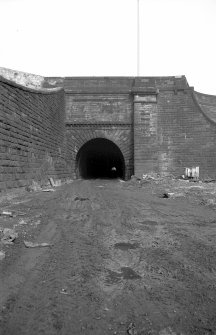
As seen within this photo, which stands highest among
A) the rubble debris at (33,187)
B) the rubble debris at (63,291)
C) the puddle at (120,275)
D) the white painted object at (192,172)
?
the white painted object at (192,172)

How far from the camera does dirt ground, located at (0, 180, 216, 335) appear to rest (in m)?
2.04

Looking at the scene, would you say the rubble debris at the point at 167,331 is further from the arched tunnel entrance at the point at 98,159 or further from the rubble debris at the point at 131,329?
the arched tunnel entrance at the point at 98,159

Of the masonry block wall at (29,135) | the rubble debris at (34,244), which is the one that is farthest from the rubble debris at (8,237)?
the masonry block wall at (29,135)

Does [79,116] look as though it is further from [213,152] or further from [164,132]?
[213,152]

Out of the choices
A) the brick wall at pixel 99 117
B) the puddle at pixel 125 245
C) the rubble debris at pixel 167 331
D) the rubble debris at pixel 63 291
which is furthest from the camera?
the brick wall at pixel 99 117

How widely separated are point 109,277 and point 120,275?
112 millimetres

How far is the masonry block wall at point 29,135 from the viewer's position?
831 cm

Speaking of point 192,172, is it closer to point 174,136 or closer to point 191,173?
point 191,173

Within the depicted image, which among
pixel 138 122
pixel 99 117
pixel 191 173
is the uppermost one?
pixel 99 117

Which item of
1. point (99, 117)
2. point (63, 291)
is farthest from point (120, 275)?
point (99, 117)

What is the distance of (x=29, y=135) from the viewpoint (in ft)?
33.8

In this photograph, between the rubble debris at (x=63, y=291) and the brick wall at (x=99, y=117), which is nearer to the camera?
the rubble debris at (x=63, y=291)

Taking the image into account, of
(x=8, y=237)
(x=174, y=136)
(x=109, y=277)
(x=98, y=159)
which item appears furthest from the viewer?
(x=98, y=159)

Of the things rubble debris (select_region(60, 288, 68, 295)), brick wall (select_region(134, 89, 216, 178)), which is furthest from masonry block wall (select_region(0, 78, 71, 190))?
rubble debris (select_region(60, 288, 68, 295))
